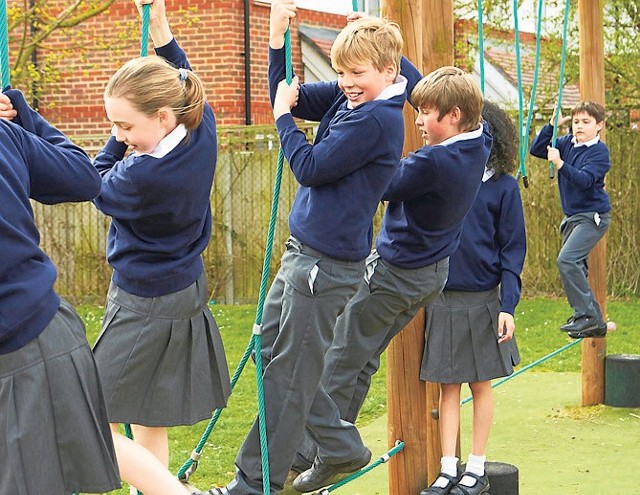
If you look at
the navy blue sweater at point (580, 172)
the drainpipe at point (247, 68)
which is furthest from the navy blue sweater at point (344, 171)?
the drainpipe at point (247, 68)

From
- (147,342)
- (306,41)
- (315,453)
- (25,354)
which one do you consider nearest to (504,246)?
(315,453)

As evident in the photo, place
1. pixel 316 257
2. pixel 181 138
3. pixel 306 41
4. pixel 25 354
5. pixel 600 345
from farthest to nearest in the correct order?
pixel 306 41 < pixel 600 345 < pixel 316 257 < pixel 181 138 < pixel 25 354

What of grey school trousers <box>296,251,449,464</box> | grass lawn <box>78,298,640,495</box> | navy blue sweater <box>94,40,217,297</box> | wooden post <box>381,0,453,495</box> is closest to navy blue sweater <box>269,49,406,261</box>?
navy blue sweater <box>94,40,217,297</box>

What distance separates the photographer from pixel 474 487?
4.58m

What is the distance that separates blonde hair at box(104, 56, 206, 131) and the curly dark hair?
1.74 meters

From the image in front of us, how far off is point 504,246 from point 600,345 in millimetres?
2959

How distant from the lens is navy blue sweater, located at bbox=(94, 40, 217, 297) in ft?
10.5

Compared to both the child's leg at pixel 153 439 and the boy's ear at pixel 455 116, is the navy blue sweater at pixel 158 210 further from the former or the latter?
the boy's ear at pixel 455 116

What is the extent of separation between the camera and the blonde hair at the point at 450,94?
3.91 metres

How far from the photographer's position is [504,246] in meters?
4.74

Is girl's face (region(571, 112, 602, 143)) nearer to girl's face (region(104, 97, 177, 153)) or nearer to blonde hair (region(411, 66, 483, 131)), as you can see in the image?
blonde hair (region(411, 66, 483, 131))

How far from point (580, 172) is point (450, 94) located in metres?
3.27

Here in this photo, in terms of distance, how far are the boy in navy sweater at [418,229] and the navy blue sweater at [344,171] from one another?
0.34 metres

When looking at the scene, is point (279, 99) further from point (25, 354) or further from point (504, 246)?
point (504, 246)
